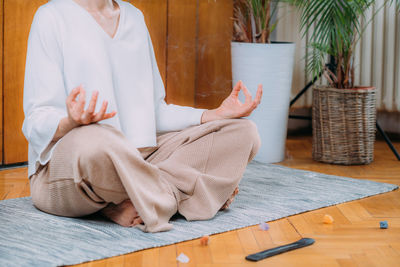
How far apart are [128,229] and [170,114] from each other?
19.0 inches

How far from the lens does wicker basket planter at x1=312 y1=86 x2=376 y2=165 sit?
10.3ft

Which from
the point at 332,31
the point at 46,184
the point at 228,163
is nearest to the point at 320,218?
the point at 228,163

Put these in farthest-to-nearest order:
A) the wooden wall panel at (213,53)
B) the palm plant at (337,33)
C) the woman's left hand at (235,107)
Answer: the wooden wall panel at (213,53)
the palm plant at (337,33)
the woman's left hand at (235,107)

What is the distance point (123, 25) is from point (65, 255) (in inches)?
32.1

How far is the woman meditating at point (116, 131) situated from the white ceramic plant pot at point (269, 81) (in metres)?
1.01

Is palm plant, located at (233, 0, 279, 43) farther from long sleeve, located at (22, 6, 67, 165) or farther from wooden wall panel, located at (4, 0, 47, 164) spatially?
long sleeve, located at (22, 6, 67, 165)

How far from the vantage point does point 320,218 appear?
2125 mm

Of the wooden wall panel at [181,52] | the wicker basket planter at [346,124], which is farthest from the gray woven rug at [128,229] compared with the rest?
the wooden wall panel at [181,52]

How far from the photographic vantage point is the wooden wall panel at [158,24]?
3.26 meters

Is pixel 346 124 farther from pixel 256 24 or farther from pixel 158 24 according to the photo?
pixel 158 24

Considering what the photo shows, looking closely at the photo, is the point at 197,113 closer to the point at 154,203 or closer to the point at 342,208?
the point at 154,203

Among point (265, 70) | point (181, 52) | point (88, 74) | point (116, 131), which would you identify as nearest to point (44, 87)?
point (88, 74)

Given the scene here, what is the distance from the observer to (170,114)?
2203 mm

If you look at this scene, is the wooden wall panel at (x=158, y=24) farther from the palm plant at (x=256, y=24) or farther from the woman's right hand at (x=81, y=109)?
the woman's right hand at (x=81, y=109)
